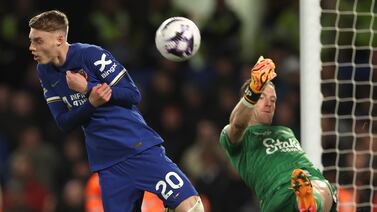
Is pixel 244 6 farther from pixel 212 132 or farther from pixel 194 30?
pixel 194 30

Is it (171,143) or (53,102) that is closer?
(53,102)

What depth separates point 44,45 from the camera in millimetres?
6398

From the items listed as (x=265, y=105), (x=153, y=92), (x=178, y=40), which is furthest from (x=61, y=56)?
(x=153, y=92)

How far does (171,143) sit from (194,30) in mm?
4690

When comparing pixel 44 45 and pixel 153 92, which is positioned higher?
pixel 44 45

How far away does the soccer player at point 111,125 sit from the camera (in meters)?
6.39

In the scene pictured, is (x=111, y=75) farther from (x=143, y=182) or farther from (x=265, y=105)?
(x=265, y=105)

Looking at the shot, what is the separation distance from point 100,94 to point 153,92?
18.1 feet

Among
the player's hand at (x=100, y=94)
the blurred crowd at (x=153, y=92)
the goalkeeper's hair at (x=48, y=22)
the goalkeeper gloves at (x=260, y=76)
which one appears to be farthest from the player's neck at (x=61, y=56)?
the blurred crowd at (x=153, y=92)

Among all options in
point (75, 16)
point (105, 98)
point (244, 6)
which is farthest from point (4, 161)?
point (105, 98)

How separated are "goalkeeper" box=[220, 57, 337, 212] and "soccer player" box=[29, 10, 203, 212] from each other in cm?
67

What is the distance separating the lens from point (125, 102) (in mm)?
6422

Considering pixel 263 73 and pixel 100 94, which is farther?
pixel 263 73

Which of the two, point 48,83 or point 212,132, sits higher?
point 48,83
